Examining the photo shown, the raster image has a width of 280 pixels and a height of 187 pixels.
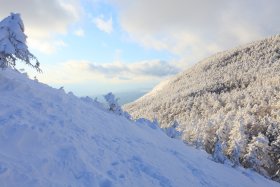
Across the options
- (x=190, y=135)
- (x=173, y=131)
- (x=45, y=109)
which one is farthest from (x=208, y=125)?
(x=45, y=109)

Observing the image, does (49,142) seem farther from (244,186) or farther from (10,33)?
(244,186)

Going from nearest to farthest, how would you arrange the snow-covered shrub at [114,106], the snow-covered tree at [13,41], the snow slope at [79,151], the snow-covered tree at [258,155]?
the snow slope at [79,151], the snow-covered tree at [13,41], the snow-covered shrub at [114,106], the snow-covered tree at [258,155]

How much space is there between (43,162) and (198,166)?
9.14m

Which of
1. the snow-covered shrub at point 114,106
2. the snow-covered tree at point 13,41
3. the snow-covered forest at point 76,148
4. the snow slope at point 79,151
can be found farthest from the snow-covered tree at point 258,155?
the snow-covered tree at point 13,41

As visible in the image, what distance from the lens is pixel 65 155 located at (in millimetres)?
13883

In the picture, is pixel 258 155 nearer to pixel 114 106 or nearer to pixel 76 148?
pixel 114 106

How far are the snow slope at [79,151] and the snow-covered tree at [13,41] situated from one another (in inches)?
47.4

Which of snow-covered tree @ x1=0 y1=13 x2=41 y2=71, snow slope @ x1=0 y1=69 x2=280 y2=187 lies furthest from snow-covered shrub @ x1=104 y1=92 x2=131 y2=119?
snow-covered tree @ x1=0 y1=13 x2=41 y2=71

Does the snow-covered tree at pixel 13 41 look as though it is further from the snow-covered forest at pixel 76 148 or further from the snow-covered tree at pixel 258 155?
the snow-covered tree at pixel 258 155

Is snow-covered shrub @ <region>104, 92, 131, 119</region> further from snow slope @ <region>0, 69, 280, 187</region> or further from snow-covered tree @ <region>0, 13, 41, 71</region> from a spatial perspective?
snow-covered tree @ <region>0, 13, 41, 71</region>

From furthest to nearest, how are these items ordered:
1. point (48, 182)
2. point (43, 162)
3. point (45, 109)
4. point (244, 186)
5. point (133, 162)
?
point (244, 186)
point (45, 109)
point (133, 162)
point (43, 162)
point (48, 182)

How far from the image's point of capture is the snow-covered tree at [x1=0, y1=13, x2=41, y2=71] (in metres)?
17.2

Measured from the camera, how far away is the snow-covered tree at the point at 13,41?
56.3 ft

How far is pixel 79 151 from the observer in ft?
47.7
